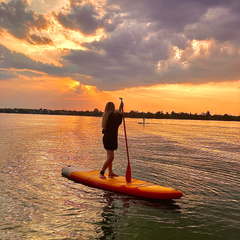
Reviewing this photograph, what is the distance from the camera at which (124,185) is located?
8625 millimetres

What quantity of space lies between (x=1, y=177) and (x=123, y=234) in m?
7.56

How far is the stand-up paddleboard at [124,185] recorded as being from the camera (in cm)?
780

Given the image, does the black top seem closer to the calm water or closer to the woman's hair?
the woman's hair

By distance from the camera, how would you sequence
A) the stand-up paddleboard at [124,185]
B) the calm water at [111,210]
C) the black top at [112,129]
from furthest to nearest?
the black top at [112,129]
the stand-up paddleboard at [124,185]
the calm water at [111,210]

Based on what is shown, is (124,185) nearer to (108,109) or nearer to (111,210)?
(111,210)

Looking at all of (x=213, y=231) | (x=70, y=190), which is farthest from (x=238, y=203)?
(x=70, y=190)

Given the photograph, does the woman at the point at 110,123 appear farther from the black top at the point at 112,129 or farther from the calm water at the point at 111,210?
the calm water at the point at 111,210

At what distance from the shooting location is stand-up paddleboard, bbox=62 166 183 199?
307 inches

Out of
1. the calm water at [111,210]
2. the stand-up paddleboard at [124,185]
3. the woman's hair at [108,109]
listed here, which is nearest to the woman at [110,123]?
the woman's hair at [108,109]

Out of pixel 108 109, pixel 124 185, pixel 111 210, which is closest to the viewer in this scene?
pixel 111 210

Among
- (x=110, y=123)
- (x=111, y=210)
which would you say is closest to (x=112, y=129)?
(x=110, y=123)

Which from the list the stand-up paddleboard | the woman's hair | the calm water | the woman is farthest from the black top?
the calm water

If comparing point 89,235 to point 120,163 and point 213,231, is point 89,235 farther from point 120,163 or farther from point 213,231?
point 120,163

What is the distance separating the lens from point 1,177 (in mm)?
10836
